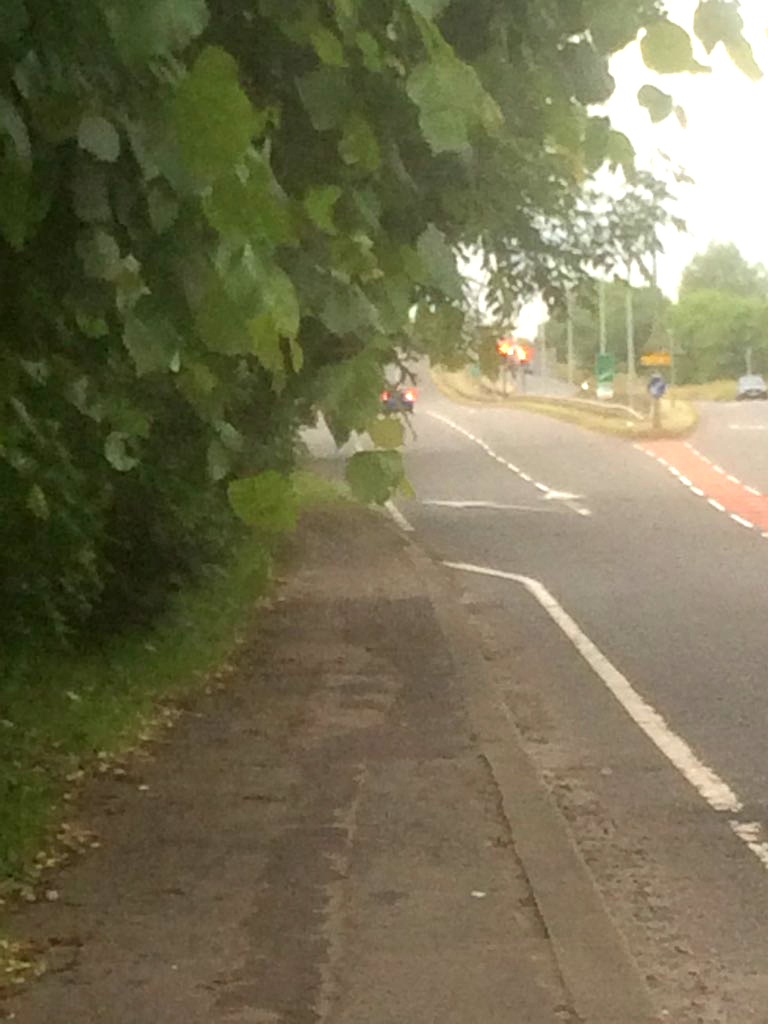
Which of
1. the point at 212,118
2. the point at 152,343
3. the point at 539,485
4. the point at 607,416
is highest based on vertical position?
the point at 212,118

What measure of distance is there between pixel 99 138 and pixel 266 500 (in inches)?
31.2

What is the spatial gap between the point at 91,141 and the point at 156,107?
0.17m

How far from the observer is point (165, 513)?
42.6 feet

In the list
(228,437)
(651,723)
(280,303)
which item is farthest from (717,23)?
(651,723)

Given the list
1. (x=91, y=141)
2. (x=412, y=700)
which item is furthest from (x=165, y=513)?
(x=91, y=141)

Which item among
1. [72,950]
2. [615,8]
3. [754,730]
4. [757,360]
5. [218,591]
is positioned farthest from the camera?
[757,360]

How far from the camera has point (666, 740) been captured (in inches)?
443

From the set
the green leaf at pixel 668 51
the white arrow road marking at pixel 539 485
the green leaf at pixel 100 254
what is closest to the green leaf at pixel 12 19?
the green leaf at pixel 100 254

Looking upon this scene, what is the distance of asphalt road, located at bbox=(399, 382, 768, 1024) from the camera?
7121 millimetres

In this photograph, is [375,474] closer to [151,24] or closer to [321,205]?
[321,205]

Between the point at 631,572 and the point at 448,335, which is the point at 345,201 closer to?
the point at 448,335

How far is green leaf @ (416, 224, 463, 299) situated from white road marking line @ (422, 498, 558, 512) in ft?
91.2

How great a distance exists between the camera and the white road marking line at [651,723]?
380 inches

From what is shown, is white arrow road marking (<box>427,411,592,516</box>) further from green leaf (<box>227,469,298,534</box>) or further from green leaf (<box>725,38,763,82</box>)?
green leaf (<box>227,469,298,534</box>)
